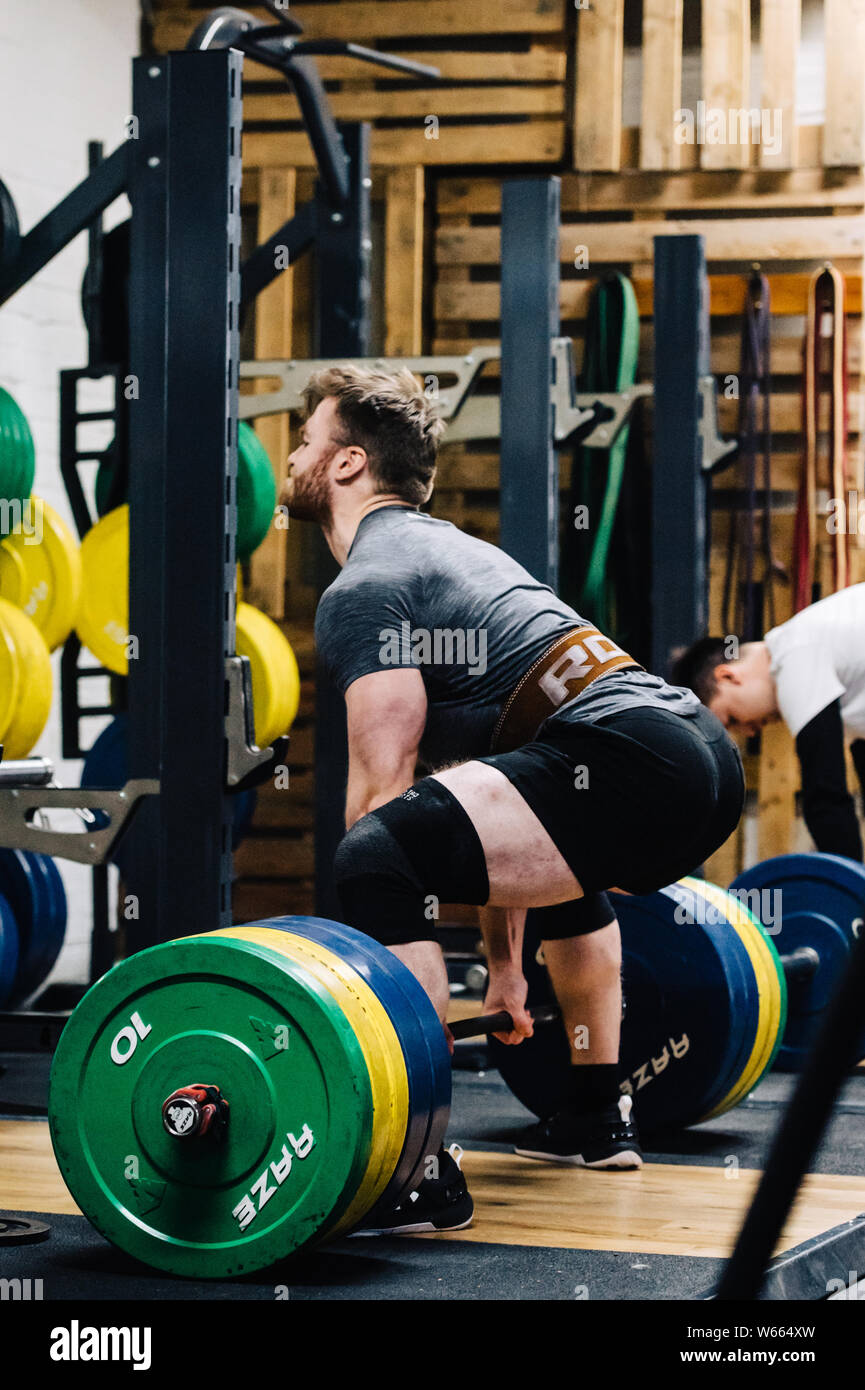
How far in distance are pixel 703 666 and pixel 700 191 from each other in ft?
8.83

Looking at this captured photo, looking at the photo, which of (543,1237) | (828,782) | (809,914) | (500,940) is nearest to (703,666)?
(828,782)

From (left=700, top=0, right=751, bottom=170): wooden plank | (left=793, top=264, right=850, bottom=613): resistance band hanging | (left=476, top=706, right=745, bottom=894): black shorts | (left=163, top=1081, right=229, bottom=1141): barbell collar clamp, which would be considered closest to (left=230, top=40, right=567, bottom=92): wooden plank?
(left=700, top=0, right=751, bottom=170): wooden plank

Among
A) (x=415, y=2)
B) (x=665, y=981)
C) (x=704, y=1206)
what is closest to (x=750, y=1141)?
(x=665, y=981)

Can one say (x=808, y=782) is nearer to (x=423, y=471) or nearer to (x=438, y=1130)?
(x=423, y=471)

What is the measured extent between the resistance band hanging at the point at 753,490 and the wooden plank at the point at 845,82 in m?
0.55

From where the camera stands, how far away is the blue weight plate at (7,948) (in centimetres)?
390

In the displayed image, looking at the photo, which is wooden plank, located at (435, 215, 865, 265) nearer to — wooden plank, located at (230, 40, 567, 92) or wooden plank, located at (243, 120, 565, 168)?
wooden plank, located at (243, 120, 565, 168)

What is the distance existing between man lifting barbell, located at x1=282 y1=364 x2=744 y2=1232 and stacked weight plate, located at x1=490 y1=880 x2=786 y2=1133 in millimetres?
416

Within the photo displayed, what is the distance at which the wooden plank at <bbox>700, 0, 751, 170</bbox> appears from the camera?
6.18 meters

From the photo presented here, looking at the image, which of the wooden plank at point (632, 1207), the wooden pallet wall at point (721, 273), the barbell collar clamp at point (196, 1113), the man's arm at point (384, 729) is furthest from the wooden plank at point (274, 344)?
the barbell collar clamp at point (196, 1113)

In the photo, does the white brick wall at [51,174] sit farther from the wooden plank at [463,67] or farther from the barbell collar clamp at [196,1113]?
the barbell collar clamp at [196,1113]

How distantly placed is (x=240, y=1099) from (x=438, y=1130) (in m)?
0.29

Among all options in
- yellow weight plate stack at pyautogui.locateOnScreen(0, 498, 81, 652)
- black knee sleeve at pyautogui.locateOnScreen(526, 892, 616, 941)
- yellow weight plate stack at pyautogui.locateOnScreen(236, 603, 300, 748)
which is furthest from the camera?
yellow weight plate stack at pyautogui.locateOnScreen(236, 603, 300, 748)

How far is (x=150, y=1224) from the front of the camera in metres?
2.20
